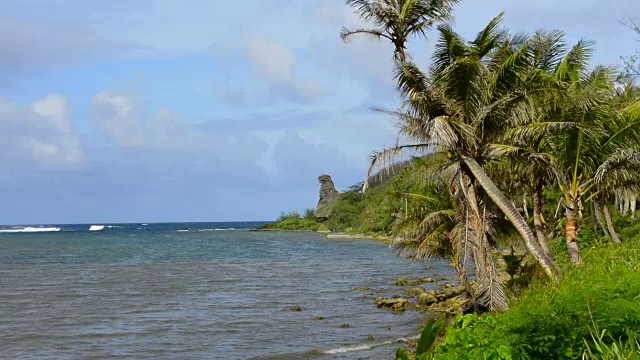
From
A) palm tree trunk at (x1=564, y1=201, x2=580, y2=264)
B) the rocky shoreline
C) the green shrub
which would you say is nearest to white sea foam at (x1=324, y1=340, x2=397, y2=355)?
the rocky shoreline

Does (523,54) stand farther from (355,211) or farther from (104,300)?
(355,211)

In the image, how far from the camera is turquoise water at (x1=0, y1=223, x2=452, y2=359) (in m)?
20.5

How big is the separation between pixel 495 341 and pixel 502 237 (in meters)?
15.1

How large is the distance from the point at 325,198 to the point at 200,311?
368 ft

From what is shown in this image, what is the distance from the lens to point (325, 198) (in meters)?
140

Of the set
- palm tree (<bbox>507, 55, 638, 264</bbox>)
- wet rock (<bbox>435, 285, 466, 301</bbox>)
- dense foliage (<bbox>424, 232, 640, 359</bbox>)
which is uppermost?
palm tree (<bbox>507, 55, 638, 264</bbox>)

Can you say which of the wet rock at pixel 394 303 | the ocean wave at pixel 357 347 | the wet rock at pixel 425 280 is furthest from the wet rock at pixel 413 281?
the ocean wave at pixel 357 347

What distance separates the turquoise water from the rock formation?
80.4m

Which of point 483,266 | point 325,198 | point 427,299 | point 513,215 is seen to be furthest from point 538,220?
point 325,198

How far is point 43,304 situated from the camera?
30.3 metres

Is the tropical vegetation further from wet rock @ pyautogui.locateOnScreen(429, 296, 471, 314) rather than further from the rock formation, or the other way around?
the rock formation

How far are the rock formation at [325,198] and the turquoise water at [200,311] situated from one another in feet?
264

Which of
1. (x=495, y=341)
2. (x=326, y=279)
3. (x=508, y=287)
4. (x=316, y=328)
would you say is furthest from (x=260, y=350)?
(x=326, y=279)

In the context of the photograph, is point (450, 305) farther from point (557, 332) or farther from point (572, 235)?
point (557, 332)
